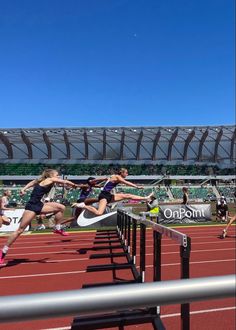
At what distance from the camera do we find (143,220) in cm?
547

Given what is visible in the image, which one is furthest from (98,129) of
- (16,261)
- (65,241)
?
(16,261)

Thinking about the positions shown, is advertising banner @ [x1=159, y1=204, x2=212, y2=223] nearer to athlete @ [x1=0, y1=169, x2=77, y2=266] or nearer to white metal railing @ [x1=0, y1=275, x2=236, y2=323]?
athlete @ [x1=0, y1=169, x2=77, y2=266]

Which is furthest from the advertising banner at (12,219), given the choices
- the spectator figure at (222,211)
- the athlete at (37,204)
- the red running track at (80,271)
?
A: the spectator figure at (222,211)

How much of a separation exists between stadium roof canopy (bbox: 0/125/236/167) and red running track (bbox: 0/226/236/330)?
53.1m

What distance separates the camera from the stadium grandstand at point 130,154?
66188 mm

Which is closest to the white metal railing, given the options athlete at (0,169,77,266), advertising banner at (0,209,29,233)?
athlete at (0,169,77,266)

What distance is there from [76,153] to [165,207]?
51.9 metres

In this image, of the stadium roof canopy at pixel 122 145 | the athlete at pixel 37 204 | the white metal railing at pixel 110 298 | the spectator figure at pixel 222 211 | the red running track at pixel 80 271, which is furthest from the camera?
the stadium roof canopy at pixel 122 145

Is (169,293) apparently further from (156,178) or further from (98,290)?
(156,178)

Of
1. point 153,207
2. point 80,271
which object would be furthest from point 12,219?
point 80,271

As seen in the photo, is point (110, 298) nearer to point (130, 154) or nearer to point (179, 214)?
point (179, 214)

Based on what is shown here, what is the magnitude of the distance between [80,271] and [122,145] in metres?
64.0

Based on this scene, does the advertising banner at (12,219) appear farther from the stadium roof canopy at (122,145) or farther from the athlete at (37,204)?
the stadium roof canopy at (122,145)

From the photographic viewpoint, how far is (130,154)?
73.2m
